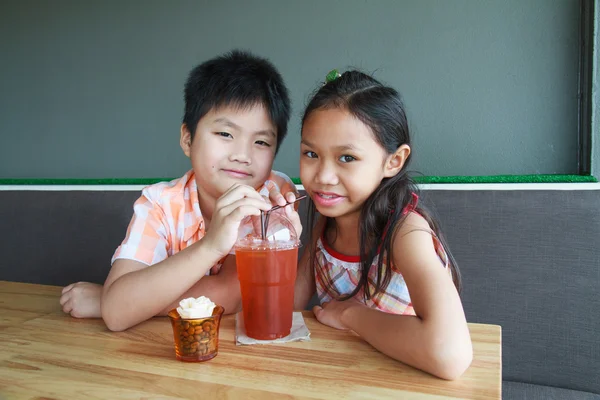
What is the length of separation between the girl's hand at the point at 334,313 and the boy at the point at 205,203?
188mm

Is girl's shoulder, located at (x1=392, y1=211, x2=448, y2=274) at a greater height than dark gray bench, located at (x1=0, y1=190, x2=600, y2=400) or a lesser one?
greater

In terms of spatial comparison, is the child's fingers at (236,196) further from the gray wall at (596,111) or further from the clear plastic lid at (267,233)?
the gray wall at (596,111)

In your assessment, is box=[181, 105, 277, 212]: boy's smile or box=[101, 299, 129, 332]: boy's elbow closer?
box=[101, 299, 129, 332]: boy's elbow

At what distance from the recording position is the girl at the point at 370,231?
86cm

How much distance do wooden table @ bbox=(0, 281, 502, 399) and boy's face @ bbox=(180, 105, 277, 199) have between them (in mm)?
395

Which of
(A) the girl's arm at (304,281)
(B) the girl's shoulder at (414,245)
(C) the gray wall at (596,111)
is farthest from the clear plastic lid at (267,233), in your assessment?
(C) the gray wall at (596,111)

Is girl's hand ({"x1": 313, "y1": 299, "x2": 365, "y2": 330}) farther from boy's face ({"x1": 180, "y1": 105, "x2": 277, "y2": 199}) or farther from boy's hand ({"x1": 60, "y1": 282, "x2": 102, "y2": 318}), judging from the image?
boy's hand ({"x1": 60, "y1": 282, "x2": 102, "y2": 318})

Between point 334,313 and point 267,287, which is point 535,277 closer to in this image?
point 334,313

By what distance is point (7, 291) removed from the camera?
1443mm

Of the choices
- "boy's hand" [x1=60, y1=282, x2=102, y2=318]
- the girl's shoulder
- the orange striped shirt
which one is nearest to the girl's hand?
the girl's shoulder

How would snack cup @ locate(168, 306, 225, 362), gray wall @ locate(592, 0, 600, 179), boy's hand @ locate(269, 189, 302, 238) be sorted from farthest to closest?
gray wall @ locate(592, 0, 600, 179) → boy's hand @ locate(269, 189, 302, 238) → snack cup @ locate(168, 306, 225, 362)

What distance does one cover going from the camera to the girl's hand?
981 millimetres

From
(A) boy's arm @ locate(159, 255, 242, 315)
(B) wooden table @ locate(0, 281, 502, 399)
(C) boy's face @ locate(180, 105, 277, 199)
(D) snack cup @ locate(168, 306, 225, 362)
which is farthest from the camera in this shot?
(C) boy's face @ locate(180, 105, 277, 199)

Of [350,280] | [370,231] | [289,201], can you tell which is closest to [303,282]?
[350,280]
